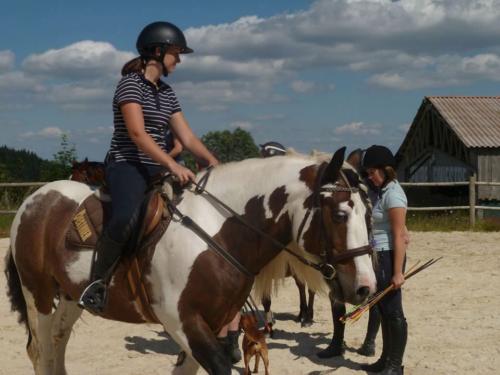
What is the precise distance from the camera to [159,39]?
4.02 metres

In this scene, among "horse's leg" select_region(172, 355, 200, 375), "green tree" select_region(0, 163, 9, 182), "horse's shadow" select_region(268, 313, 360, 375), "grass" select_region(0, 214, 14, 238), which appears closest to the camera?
"horse's leg" select_region(172, 355, 200, 375)

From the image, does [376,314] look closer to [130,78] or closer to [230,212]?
[230,212]

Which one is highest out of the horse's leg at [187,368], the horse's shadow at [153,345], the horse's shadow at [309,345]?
the horse's leg at [187,368]

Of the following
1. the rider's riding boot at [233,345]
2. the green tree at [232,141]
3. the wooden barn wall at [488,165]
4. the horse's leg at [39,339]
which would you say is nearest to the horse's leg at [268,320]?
the rider's riding boot at [233,345]

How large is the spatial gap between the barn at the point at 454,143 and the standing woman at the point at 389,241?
55.6 feet

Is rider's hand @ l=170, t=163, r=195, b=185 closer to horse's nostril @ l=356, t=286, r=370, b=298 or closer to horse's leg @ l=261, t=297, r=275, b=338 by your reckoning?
horse's nostril @ l=356, t=286, r=370, b=298

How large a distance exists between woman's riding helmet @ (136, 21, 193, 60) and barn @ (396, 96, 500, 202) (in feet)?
62.2

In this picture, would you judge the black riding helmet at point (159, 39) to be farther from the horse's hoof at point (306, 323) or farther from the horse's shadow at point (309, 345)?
the horse's hoof at point (306, 323)

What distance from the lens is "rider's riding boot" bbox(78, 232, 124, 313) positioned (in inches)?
154

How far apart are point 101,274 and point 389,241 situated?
258 centimetres

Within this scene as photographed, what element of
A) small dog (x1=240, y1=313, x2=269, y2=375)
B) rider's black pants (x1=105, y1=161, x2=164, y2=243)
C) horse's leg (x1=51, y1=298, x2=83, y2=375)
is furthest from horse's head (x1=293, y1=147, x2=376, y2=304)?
horse's leg (x1=51, y1=298, x2=83, y2=375)

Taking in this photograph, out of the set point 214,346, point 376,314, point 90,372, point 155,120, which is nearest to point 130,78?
point 155,120

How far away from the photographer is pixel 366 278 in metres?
3.37

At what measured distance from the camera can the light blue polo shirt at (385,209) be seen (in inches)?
209
